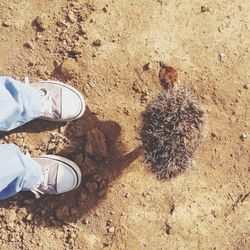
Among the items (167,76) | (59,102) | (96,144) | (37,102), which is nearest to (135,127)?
(96,144)

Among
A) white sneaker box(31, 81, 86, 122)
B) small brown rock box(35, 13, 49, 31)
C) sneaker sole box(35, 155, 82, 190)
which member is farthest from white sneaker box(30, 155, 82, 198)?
small brown rock box(35, 13, 49, 31)

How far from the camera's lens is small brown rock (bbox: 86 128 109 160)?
3188 mm

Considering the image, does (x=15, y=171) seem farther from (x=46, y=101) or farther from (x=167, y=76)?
(x=167, y=76)

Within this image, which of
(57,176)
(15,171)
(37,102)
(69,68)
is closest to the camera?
(15,171)

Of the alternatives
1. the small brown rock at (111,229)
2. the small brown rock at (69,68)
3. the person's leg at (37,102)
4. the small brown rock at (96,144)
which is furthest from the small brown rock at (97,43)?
the small brown rock at (111,229)

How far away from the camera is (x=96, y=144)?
10.5 feet

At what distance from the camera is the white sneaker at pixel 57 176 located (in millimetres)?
3119

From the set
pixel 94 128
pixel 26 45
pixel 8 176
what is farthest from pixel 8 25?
pixel 8 176

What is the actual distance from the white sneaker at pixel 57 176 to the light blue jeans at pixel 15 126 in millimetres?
97

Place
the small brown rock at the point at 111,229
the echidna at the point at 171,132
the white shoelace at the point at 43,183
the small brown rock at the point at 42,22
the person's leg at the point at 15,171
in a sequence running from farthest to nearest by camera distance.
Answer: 1. the small brown rock at the point at 42,22
2. the small brown rock at the point at 111,229
3. the white shoelace at the point at 43,183
4. the echidna at the point at 171,132
5. the person's leg at the point at 15,171

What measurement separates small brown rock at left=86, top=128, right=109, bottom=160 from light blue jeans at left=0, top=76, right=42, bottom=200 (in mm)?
344

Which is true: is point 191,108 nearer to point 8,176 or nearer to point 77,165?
point 77,165

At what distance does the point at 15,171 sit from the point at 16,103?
0.37 metres

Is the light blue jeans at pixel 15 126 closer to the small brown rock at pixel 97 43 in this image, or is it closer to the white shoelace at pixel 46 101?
the white shoelace at pixel 46 101
